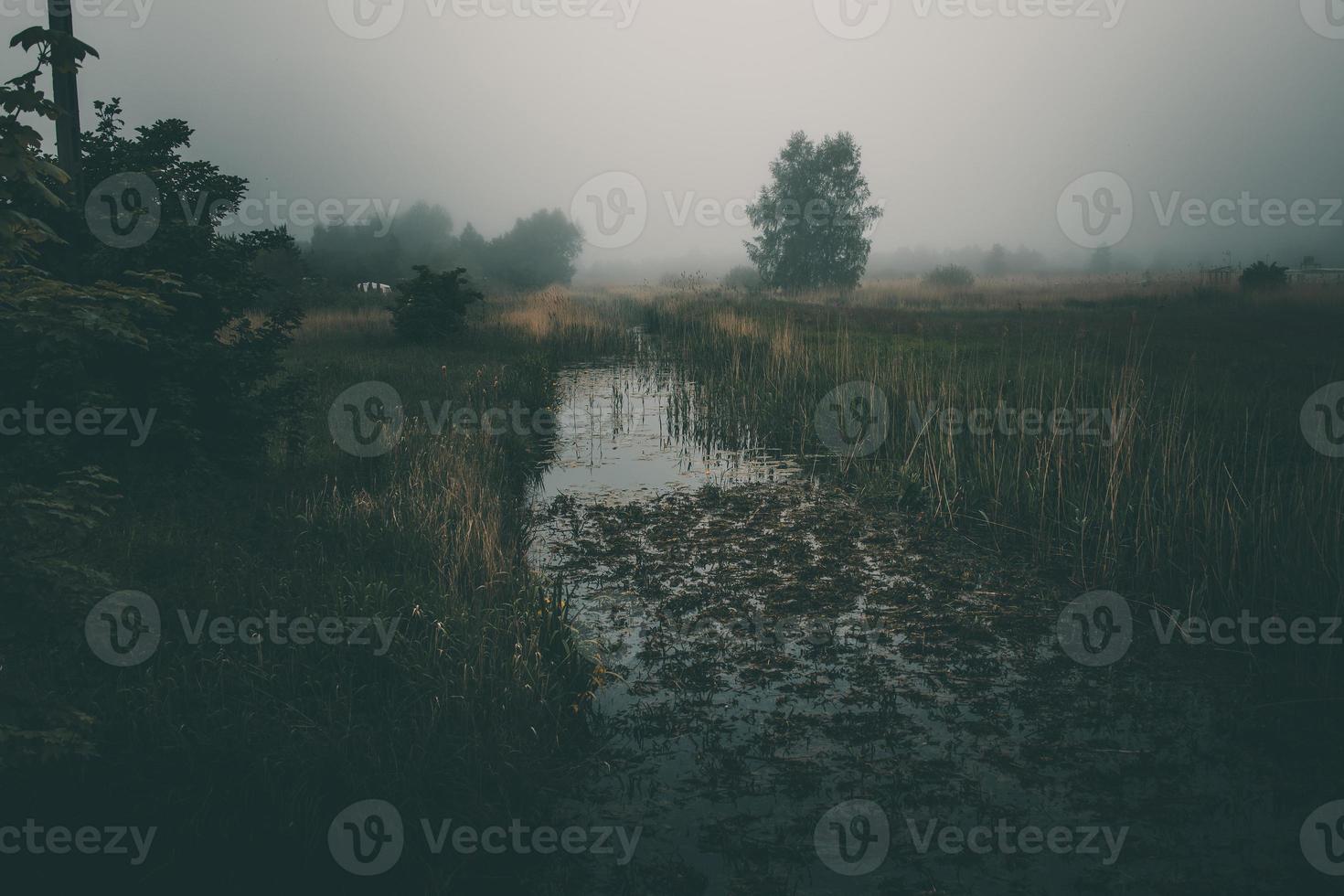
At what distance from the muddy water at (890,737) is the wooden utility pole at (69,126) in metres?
4.17

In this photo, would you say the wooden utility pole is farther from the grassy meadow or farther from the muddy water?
the muddy water

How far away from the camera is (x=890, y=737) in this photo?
3457mm

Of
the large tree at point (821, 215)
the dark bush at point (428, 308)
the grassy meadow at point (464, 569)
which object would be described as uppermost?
the large tree at point (821, 215)

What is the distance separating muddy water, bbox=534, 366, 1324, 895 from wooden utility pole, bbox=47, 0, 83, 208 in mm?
4170

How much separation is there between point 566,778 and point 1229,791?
2.77 m

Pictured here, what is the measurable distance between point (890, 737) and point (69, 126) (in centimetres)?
Result: 678

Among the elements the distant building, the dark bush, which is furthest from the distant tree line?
the distant building

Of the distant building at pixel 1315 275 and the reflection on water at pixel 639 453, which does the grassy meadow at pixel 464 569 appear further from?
the distant building at pixel 1315 275

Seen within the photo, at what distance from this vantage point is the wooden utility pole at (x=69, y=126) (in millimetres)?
5039

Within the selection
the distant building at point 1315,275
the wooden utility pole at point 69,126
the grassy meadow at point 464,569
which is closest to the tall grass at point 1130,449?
the grassy meadow at point 464,569

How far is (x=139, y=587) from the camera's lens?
4.17 m

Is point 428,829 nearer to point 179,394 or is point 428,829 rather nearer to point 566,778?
Result: point 566,778

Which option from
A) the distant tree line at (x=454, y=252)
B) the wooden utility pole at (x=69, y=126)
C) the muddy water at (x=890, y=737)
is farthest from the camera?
the distant tree line at (x=454, y=252)

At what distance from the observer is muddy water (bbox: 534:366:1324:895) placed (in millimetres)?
2721
